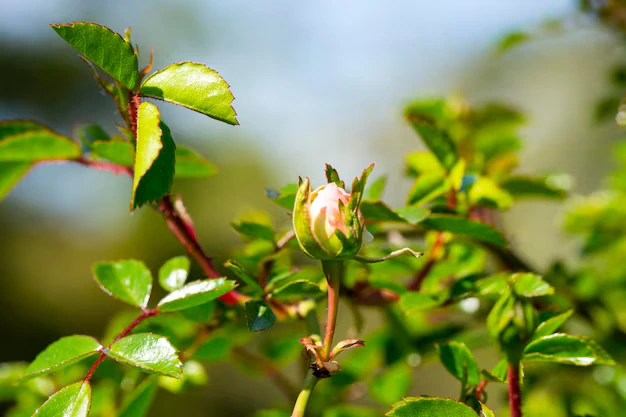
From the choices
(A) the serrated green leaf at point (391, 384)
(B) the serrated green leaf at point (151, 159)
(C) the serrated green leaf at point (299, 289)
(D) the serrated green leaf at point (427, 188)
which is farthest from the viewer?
(A) the serrated green leaf at point (391, 384)

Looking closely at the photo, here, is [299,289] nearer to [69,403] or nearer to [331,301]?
[331,301]

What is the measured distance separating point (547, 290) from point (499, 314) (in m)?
0.04

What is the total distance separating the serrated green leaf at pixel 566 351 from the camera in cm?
33

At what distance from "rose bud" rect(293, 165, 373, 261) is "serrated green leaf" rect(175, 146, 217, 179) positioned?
0.70 ft

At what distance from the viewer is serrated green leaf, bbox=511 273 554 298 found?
0.36 m

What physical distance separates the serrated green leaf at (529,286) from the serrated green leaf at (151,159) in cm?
25

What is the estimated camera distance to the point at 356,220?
276 millimetres

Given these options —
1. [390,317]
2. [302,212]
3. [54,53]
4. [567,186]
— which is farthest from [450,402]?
[54,53]

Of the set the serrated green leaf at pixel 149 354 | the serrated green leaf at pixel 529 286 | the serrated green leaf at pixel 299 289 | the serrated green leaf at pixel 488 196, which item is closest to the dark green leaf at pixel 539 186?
the serrated green leaf at pixel 488 196

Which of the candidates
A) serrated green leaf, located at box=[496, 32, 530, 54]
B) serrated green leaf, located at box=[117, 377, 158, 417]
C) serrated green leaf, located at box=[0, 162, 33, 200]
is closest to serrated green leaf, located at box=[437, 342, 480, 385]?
serrated green leaf, located at box=[117, 377, 158, 417]

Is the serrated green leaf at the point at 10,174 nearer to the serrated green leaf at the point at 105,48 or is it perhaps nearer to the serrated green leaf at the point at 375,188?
the serrated green leaf at the point at 105,48

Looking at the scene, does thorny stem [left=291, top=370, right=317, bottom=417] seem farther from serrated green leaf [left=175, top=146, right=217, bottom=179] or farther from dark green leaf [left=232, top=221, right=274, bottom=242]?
serrated green leaf [left=175, top=146, right=217, bottom=179]

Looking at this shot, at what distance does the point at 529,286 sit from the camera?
370mm

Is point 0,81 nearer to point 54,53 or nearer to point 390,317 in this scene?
point 54,53
